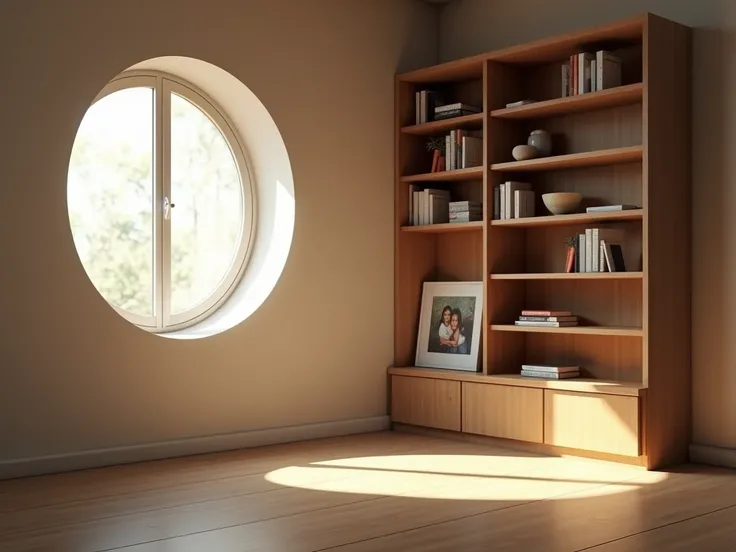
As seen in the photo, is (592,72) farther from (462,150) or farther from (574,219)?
(462,150)

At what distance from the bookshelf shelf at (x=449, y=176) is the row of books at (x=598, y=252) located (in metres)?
0.85

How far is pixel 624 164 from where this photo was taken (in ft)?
17.3

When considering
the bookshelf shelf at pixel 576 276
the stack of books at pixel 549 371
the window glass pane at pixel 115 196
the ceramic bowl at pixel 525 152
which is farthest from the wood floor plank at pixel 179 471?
the ceramic bowl at pixel 525 152

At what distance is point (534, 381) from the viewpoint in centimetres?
524

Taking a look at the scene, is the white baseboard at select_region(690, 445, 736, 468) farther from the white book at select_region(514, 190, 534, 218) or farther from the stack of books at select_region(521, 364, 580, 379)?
the white book at select_region(514, 190, 534, 218)

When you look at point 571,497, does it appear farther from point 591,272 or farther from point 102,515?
point 102,515

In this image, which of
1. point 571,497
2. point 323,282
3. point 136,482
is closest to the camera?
point 571,497

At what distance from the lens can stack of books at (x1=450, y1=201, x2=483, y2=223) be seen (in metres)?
5.84

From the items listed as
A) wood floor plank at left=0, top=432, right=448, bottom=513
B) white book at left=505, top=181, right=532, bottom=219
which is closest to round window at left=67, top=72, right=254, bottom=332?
wood floor plank at left=0, top=432, right=448, bottom=513

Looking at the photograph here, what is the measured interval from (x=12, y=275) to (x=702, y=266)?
3.53 metres

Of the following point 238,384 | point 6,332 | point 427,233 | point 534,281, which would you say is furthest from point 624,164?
point 6,332

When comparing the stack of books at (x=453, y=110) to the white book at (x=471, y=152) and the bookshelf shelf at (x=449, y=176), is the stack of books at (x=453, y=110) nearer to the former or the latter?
the white book at (x=471, y=152)

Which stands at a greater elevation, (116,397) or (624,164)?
(624,164)

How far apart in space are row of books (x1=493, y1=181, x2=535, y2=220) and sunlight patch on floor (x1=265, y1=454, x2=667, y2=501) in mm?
1421
